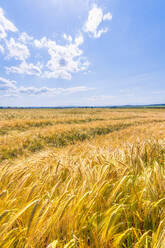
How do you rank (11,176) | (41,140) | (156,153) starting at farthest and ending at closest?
(41,140) → (156,153) → (11,176)

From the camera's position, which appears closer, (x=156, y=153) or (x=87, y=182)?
(x=87, y=182)

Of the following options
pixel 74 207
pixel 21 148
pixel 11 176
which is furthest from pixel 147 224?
pixel 21 148

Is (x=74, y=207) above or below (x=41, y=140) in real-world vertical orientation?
above

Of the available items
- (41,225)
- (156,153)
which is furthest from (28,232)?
(156,153)

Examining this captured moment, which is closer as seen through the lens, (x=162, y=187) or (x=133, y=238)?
(x=133, y=238)

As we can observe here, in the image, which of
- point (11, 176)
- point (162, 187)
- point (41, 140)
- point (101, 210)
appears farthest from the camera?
point (41, 140)

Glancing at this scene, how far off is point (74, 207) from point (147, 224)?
28.3 inches

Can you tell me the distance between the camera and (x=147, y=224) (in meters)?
1.19

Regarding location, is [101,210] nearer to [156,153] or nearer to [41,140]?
[156,153]

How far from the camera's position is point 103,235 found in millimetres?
961

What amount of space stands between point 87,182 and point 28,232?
0.82 m

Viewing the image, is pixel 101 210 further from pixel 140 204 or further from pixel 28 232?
pixel 28 232

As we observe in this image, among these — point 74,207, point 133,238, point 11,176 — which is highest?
point 74,207

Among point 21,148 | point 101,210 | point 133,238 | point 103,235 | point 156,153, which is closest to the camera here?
point 103,235
